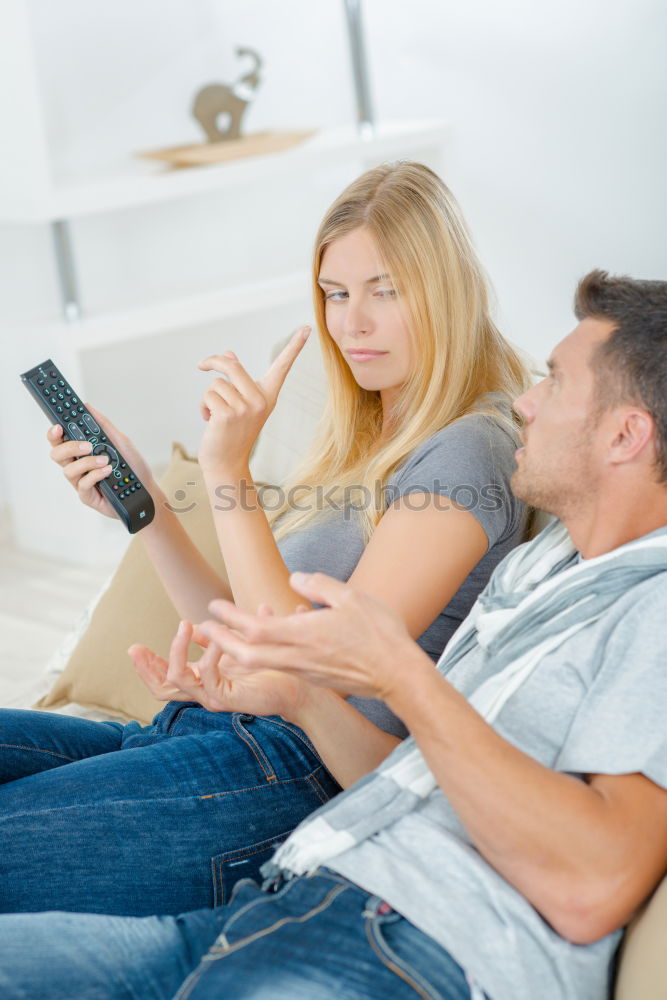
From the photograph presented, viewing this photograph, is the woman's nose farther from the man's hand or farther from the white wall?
the white wall

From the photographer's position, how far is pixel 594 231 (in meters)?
4.00

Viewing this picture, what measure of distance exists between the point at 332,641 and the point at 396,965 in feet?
0.94

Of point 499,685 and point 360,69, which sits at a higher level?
point 360,69

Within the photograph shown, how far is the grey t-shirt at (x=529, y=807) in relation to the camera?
1.03 meters

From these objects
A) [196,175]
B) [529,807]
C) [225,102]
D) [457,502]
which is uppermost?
[225,102]

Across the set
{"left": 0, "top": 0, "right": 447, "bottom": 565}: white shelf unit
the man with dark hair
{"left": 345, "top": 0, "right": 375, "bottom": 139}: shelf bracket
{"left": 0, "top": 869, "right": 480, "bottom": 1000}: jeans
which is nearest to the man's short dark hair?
the man with dark hair

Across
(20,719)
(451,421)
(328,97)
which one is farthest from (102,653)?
(328,97)

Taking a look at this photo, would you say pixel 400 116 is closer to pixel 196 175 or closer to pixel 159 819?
pixel 196 175

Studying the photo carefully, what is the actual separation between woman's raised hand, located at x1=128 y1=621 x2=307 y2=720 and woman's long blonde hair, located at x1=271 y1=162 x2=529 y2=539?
32 cm

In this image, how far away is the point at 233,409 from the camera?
4.59 ft

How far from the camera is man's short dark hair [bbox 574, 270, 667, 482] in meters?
1.16

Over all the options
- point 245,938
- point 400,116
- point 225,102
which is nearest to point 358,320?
point 245,938

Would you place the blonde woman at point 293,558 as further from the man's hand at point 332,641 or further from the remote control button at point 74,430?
the man's hand at point 332,641

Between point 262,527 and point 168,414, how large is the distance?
291cm
